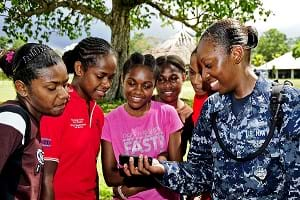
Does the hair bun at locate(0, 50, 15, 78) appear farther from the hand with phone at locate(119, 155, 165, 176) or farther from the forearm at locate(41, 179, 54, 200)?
the hand with phone at locate(119, 155, 165, 176)

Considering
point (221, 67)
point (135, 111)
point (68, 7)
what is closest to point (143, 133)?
point (135, 111)

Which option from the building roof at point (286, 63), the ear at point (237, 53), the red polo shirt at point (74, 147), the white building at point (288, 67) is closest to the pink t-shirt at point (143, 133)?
the red polo shirt at point (74, 147)

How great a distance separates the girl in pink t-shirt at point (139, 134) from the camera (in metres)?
3.21

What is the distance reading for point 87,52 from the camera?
3.35m

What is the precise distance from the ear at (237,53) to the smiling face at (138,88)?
37.4 inches

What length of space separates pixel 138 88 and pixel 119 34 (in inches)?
596

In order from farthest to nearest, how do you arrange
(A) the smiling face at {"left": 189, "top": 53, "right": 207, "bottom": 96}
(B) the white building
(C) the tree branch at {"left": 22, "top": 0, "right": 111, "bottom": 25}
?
(B) the white building
(C) the tree branch at {"left": 22, "top": 0, "right": 111, "bottom": 25}
(A) the smiling face at {"left": 189, "top": 53, "right": 207, "bottom": 96}

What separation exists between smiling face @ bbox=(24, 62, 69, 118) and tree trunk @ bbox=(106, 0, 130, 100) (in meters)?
15.1

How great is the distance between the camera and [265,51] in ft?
293

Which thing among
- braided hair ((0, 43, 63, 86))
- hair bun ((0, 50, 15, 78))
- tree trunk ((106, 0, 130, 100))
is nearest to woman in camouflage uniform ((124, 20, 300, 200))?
braided hair ((0, 43, 63, 86))

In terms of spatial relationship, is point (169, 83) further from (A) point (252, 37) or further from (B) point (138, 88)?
(A) point (252, 37)

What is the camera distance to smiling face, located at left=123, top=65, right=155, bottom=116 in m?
3.33

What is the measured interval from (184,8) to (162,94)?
13.2 meters

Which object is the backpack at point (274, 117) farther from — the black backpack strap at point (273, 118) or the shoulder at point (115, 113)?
the shoulder at point (115, 113)
